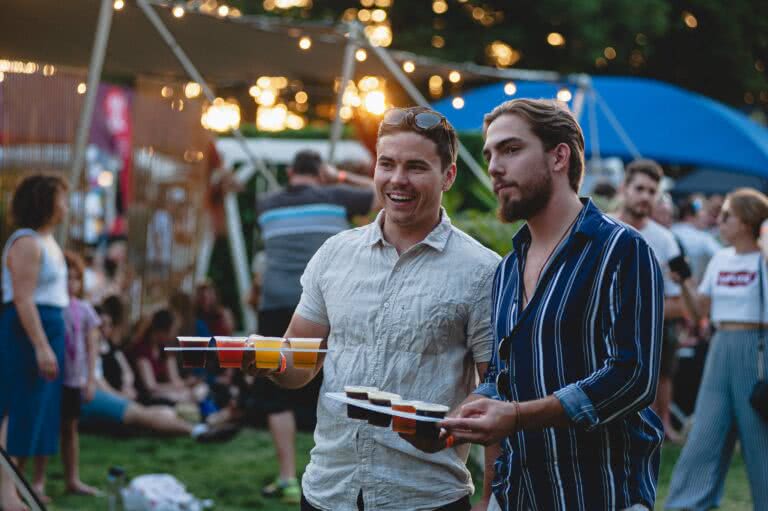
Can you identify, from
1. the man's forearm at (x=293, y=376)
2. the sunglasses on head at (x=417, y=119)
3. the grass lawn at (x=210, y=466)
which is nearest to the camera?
the sunglasses on head at (x=417, y=119)

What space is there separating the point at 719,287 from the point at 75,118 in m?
5.71

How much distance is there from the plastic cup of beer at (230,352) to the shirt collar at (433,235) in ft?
1.78

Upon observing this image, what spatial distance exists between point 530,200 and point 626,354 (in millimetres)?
487

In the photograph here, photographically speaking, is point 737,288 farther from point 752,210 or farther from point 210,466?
point 210,466

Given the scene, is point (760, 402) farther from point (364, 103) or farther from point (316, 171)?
point (364, 103)

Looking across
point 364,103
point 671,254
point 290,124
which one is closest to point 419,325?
point 671,254

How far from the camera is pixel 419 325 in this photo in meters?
3.17

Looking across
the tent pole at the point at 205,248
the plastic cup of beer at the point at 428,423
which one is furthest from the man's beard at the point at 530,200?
the tent pole at the point at 205,248

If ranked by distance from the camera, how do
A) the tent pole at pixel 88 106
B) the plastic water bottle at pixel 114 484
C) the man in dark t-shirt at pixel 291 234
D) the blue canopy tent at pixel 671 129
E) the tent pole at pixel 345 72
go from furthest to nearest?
1. the blue canopy tent at pixel 671 129
2. the tent pole at pixel 345 72
3. the man in dark t-shirt at pixel 291 234
4. the tent pole at pixel 88 106
5. the plastic water bottle at pixel 114 484

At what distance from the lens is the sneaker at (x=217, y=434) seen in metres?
9.73

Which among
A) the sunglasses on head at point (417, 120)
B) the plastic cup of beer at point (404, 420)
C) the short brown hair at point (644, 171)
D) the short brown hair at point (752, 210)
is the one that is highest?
the short brown hair at point (644, 171)

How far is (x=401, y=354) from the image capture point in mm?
3176

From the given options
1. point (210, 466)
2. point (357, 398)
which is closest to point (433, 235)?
point (357, 398)

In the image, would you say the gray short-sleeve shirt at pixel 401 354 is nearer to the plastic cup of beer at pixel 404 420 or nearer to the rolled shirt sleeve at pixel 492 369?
the rolled shirt sleeve at pixel 492 369
